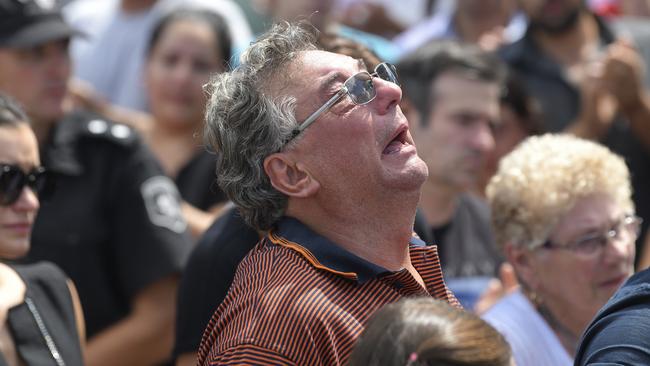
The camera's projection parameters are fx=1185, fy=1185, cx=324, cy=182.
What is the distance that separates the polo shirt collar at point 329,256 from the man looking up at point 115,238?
6.14 feet

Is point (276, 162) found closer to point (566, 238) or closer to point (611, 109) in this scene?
point (566, 238)

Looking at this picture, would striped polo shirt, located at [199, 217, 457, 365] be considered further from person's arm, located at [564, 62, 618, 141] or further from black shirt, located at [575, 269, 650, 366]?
person's arm, located at [564, 62, 618, 141]

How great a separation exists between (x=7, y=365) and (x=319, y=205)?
37.7 inches

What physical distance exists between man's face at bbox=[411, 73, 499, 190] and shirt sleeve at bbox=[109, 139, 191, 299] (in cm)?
126

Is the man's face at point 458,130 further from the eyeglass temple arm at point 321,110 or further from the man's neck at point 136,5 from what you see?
the eyeglass temple arm at point 321,110

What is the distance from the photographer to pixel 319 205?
2.66m

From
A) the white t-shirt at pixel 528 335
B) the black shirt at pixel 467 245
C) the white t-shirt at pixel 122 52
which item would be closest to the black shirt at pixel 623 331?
the white t-shirt at pixel 528 335

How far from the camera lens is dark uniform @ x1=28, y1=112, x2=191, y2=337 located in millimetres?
4422

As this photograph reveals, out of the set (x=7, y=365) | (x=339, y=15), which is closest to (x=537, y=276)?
(x=7, y=365)

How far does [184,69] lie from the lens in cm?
556

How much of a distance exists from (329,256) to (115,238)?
2108 mm

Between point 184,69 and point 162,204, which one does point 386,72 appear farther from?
point 184,69

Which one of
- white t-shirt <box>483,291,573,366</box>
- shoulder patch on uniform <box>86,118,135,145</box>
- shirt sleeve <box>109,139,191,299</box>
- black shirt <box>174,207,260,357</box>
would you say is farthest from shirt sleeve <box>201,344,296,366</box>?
shoulder patch on uniform <box>86,118,135,145</box>

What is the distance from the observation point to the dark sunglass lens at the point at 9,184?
3508mm
